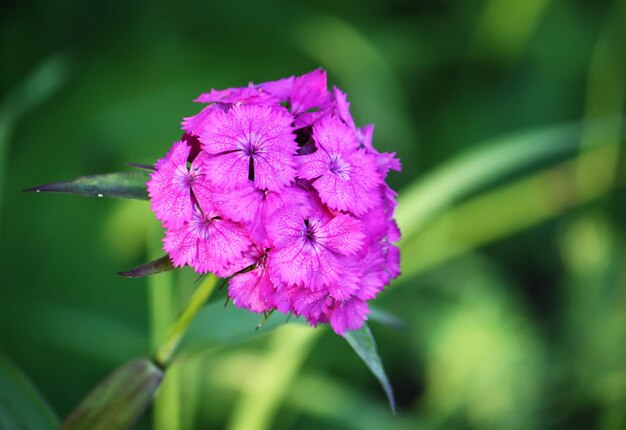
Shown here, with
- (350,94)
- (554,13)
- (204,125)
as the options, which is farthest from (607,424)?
(204,125)

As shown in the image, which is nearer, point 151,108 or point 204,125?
point 204,125

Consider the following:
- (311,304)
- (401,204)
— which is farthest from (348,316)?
(401,204)

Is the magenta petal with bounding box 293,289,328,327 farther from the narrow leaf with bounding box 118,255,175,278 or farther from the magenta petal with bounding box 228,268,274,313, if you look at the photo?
the narrow leaf with bounding box 118,255,175,278

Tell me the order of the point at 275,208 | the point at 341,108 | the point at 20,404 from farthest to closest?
the point at 20,404 < the point at 341,108 < the point at 275,208

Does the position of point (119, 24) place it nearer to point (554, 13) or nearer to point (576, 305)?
point (554, 13)

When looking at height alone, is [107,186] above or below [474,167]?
below

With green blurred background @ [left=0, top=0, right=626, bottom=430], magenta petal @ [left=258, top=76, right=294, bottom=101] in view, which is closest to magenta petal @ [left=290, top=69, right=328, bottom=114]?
magenta petal @ [left=258, top=76, right=294, bottom=101]

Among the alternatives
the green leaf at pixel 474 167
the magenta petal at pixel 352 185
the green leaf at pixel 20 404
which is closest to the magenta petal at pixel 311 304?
the magenta petal at pixel 352 185

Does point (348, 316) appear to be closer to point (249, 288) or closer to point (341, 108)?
point (249, 288)
